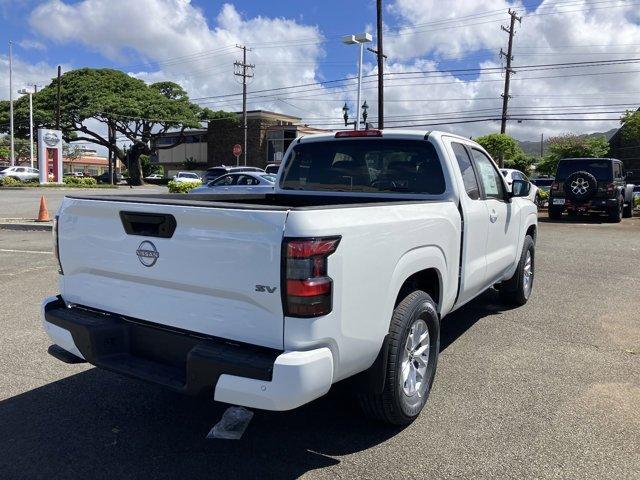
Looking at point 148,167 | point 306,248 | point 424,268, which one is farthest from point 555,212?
point 148,167

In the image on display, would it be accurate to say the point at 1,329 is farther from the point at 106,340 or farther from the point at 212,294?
the point at 212,294

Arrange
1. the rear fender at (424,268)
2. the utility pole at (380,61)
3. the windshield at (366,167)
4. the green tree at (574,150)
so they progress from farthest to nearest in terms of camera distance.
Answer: the green tree at (574,150)
the utility pole at (380,61)
the windshield at (366,167)
the rear fender at (424,268)

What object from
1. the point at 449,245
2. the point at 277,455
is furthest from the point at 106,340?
the point at 449,245

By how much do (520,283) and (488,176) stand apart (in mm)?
1699

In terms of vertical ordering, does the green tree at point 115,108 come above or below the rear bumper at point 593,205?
above

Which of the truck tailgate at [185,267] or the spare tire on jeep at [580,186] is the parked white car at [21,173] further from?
the truck tailgate at [185,267]

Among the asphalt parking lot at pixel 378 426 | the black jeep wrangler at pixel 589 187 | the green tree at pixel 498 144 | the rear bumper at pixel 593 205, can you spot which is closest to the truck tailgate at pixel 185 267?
the asphalt parking lot at pixel 378 426

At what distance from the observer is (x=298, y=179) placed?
5.07 m

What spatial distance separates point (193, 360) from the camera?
2.80 meters

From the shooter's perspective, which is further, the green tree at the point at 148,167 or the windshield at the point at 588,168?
the green tree at the point at 148,167

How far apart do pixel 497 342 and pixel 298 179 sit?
2.43 meters

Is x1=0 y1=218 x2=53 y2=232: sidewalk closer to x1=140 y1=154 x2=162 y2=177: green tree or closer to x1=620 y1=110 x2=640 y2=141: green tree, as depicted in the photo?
x1=620 y1=110 x2=640 y2=141: green tree

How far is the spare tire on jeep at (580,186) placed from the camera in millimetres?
17344

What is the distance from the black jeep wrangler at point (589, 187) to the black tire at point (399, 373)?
15.7 m
